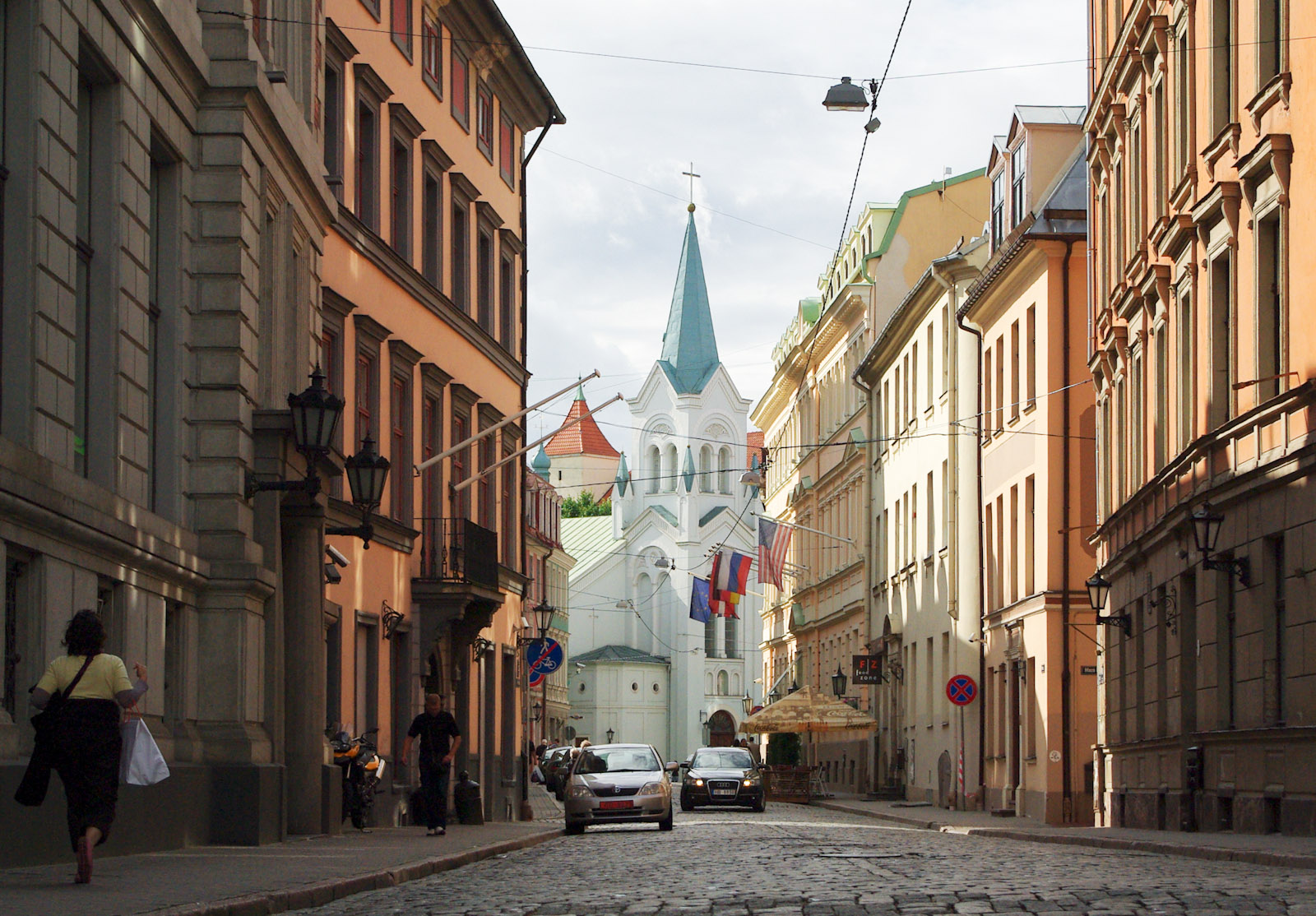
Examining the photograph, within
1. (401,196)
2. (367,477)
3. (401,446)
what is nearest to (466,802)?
(401,446)

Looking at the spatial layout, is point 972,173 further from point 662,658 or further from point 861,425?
point 662,658

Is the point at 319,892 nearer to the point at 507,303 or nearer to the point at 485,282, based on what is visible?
the point at 485,282

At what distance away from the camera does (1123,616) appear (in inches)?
1200

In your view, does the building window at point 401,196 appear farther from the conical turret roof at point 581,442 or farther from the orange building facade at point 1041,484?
the conical turret roof at point 581,442

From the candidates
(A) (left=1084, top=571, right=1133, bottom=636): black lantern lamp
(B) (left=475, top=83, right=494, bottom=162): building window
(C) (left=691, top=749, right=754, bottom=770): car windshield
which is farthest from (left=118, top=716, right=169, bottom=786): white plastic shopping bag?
(C) (left=691, top=749, right=754, bottom=770): car windshield

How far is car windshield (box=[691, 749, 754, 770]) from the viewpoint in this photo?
43.1 meters

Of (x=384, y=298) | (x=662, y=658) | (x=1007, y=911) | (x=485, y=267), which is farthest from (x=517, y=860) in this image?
(x=662, y=658)

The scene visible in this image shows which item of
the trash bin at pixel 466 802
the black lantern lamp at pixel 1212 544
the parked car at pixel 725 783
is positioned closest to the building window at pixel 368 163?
the trash bin at pixel 466 802

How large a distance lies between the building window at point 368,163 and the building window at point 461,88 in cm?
561

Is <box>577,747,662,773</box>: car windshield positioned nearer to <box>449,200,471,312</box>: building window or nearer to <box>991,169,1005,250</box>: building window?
<box>449,200,471,312</box>: building window

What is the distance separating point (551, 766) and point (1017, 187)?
27150 millimetres

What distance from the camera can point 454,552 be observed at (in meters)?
32.0

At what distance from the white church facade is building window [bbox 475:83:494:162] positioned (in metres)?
87.0

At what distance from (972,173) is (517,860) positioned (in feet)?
146
